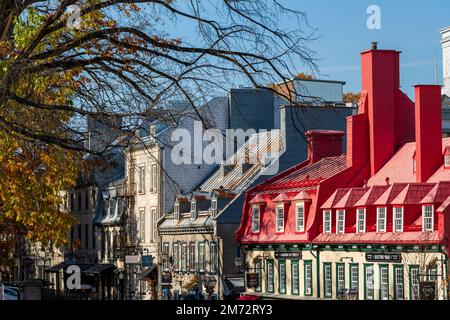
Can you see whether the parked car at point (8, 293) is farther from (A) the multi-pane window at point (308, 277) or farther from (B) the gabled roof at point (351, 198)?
(A) the multi-pane window at point (308, 277)

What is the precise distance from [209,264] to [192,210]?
3780 millimetres

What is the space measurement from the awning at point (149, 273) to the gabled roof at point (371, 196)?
22123 millimetres

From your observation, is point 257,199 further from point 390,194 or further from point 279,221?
point 390,194

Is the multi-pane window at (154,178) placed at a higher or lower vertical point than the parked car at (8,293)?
higher

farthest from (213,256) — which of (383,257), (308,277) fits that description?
(383,257)

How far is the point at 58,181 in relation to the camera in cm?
3334

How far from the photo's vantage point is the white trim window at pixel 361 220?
50.5 m

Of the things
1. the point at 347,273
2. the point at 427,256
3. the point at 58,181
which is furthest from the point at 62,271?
the point at 58,181

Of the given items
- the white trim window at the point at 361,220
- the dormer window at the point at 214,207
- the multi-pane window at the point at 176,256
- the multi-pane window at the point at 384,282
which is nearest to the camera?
the multi-pane window at the point at 384,282

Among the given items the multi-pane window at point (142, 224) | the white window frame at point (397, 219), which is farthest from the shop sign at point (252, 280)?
the multi-pane window at point (142, 224)

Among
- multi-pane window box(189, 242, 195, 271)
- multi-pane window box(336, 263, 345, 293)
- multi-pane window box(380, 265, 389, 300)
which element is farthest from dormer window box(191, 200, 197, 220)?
multi-pane window box(380, 265, 389, 300)

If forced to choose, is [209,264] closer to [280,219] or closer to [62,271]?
[280,219]

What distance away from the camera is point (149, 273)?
69.9 metres
